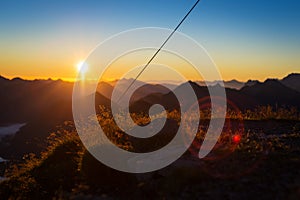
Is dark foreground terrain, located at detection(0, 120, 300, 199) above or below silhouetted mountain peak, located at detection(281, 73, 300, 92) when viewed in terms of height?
below

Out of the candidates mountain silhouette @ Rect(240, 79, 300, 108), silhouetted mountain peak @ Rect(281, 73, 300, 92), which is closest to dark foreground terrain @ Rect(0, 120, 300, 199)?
mountain silhouette @ Rect(240, 79, 300, 108)

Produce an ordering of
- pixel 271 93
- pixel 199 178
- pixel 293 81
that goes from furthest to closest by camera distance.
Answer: pixel 293 81 < pixel 271 93 < pixel 199 178

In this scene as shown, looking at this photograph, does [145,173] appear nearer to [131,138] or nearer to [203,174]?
[203,174]

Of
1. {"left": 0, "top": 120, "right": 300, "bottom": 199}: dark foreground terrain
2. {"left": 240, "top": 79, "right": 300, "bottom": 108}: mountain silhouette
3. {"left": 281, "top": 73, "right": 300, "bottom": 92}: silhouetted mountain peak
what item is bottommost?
{"left": 0, "top": 120, "right": 300, "bottom": 199}: dark foreground terrain

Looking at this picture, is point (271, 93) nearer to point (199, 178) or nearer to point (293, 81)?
point (293, 81)

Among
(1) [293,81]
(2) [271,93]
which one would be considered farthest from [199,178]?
(1) [293,81]

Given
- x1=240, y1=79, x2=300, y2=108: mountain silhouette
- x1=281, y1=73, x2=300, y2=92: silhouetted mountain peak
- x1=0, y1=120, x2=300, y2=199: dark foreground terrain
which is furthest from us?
x1=281, y1=73, x2=300, y2=92: silhouetted mountain peak

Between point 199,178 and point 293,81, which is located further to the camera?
point 293,81

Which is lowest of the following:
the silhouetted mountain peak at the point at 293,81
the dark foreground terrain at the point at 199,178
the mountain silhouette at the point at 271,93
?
the dark foreground terrain at the point at 199,178

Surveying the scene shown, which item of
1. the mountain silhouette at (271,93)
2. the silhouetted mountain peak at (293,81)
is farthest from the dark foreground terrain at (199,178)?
the silhouetted mountain peak at (293,81)

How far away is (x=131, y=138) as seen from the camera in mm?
9891

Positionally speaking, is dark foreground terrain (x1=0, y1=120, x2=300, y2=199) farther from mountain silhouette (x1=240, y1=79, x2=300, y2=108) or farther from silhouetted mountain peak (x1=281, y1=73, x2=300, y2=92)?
silhouetted mountain peak (x1=281, y1=73, x2=300, y2=92)

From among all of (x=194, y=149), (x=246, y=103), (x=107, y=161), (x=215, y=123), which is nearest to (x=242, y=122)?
(x=215, y=123)

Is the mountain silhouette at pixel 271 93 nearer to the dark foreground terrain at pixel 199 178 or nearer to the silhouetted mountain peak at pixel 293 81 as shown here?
the silhouetted mountain peak at pixel 293 81
